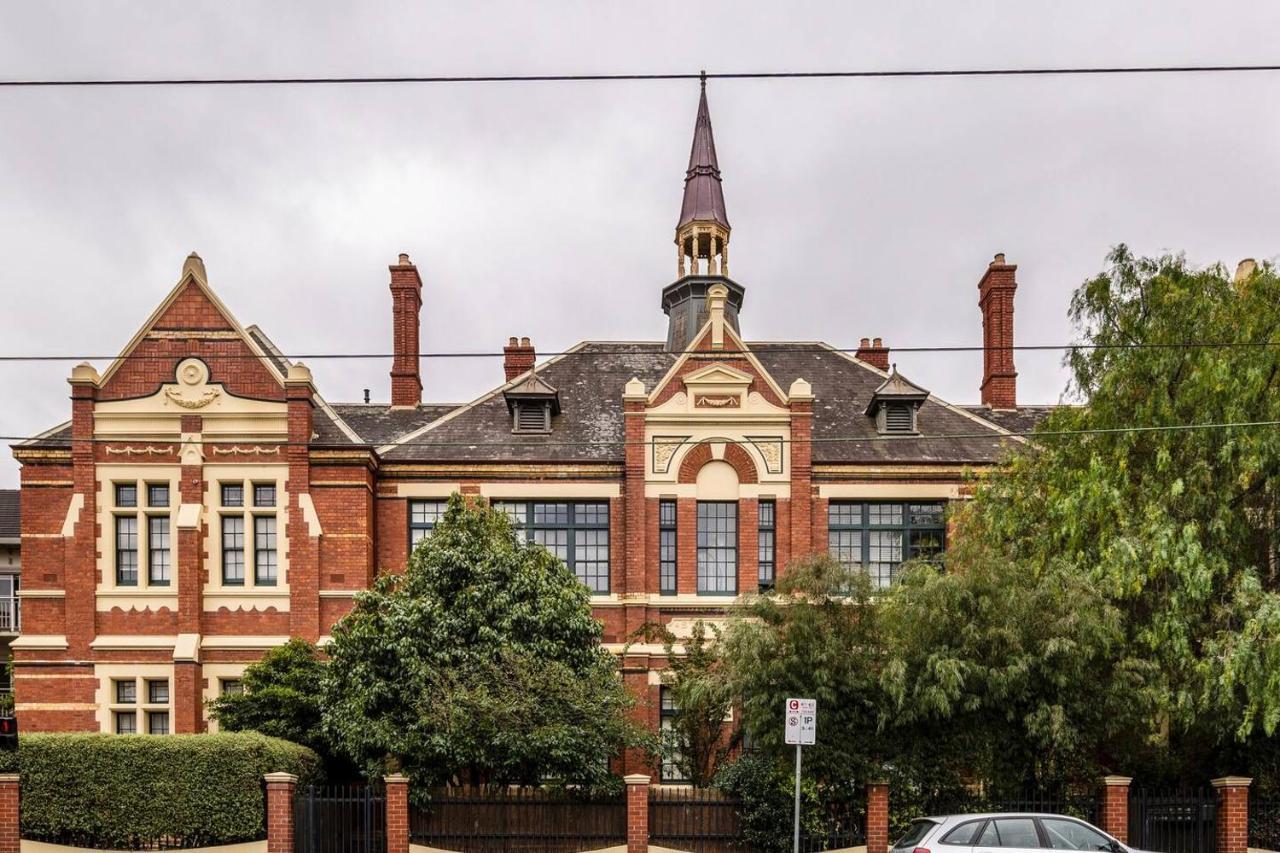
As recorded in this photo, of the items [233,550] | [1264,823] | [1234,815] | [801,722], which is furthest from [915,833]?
[233,550]

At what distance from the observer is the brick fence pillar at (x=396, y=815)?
20078 mm

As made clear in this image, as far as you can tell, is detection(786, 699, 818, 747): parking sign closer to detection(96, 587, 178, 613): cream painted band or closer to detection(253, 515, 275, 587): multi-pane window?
detection(253, 515, 275, 587): multi-pane window

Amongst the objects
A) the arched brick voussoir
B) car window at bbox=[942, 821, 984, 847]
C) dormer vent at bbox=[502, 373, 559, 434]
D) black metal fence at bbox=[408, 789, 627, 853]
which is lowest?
black metal fence at bbox=[408, 789, 627, 853]

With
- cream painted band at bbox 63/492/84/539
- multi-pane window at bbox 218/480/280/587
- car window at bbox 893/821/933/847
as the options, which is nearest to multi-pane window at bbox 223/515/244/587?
multi-pane window at bbox 218/480/280/587

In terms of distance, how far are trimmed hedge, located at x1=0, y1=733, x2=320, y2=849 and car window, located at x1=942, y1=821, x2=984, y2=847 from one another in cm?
1238

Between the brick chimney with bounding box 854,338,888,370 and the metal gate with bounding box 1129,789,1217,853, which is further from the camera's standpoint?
the brick chimney with bounding box 854,338,888,370

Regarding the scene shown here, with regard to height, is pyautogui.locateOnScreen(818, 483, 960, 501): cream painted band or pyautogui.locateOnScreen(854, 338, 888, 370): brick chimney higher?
pyautogui.locateOnScreen(854, 338, 888, 370): brick chimney

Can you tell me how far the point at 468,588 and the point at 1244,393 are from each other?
14731 mm

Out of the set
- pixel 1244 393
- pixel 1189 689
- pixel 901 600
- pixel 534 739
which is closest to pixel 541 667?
pixel 534 739

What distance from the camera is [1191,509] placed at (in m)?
21.0

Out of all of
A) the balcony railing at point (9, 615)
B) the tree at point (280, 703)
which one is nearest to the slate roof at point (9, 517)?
the balcony railing at point (9, 615)

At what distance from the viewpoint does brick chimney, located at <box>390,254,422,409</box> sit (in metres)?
32.7

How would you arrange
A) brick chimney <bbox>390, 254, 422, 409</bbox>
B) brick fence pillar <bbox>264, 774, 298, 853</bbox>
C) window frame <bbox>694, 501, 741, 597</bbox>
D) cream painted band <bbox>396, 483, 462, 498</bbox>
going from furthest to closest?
1. brick chimney <bbox>390, 254, 422, 409</bbox>
2. cream painted band <bbox>396, 483, 462, 498</bbox>
3. window frame <bbox>694, 501, 741, 597</bbox>
4. brick fence pillar <bbox>264, 774, 298, 853</bbox>

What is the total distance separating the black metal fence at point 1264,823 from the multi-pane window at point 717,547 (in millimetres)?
12328
